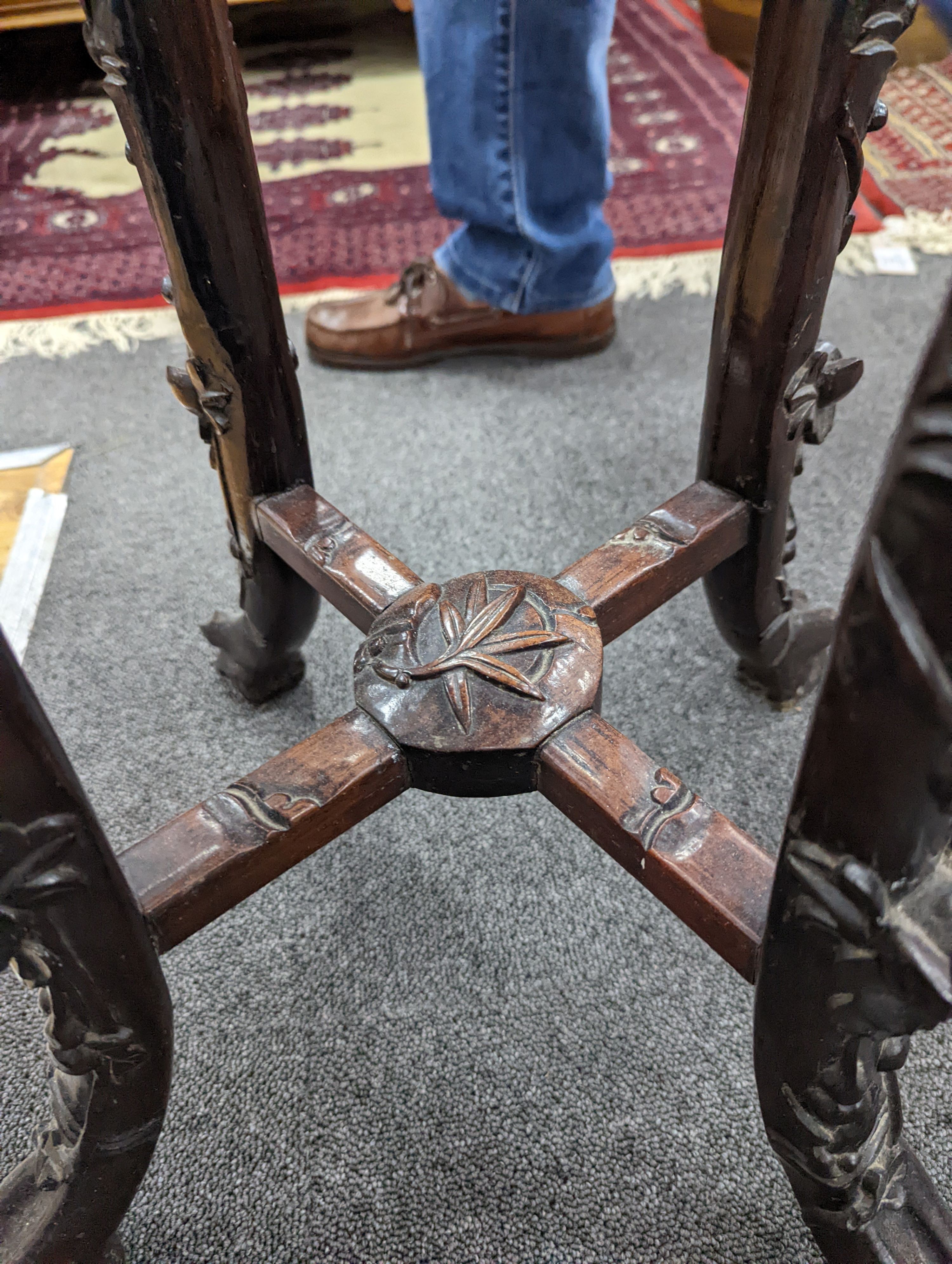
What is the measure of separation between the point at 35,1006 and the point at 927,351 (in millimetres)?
621

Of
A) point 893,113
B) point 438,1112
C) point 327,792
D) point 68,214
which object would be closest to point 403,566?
point 327,792

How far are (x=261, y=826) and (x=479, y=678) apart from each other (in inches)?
5.2

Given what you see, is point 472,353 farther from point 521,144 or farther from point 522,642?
point 522,642

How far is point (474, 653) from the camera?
1.66 ft

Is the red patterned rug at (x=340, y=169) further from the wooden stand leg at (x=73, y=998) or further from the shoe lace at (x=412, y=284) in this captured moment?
the wooden stand leg at (x=73, y=998)

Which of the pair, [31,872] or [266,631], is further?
[266,631]

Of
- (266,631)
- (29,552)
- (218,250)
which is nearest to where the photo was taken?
(218,250)

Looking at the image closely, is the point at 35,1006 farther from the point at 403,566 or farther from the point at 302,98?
the point at 302,98

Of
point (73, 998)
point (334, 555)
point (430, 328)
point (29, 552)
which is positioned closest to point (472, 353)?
point (430, 328)

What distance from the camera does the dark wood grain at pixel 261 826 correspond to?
42 cm

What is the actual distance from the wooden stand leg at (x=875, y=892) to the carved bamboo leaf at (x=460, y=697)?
18 centimetres

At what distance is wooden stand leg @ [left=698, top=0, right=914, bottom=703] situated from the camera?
45cm

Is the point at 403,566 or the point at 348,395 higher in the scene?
the point at 403,566

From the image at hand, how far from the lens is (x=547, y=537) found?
0.93m
